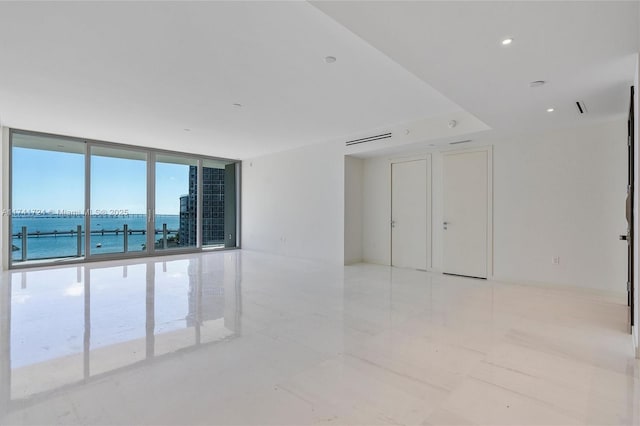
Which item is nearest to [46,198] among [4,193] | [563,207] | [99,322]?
[4,193]

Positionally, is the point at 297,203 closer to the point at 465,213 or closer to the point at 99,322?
the point at 465,213

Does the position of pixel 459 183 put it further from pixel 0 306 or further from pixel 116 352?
pixel 0 306

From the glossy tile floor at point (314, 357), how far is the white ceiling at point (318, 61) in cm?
244

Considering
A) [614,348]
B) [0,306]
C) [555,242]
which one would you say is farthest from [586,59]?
[0,306]

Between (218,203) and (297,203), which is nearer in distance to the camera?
(297,203)

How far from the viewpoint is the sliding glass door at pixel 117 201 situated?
7.32 metres

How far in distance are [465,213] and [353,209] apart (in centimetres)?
233

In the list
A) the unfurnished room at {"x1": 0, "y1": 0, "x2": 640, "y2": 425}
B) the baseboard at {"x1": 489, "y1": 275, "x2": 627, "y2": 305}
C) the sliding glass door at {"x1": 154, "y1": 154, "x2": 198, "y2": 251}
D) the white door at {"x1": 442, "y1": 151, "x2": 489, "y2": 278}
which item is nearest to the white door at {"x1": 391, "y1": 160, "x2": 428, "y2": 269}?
the unfurnished room at {"x1": 0, "y1": 0, "x2": 640, "y2": 425}

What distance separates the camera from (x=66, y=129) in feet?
20.8

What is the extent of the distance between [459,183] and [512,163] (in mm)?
887

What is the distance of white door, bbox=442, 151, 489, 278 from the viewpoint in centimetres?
550

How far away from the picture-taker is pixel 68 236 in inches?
286

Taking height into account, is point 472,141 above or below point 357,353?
above

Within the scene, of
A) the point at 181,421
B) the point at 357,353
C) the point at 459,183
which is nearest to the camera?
the point at 181,421
